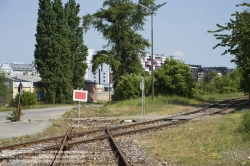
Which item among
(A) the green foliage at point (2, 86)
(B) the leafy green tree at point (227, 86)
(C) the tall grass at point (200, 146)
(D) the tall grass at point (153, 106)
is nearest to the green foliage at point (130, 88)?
(D) the tall grass at point (153, 106)

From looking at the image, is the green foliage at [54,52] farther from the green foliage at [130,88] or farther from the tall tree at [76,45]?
the green foliage at [130,88]

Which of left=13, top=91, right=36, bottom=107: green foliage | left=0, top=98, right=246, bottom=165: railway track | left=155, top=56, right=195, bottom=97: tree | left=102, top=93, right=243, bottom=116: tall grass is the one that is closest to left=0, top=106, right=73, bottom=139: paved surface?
left=0, top=98, right=246, bottom=165: railway track

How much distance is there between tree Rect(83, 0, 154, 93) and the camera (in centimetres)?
5806

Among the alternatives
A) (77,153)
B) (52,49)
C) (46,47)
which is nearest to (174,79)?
(52,49)

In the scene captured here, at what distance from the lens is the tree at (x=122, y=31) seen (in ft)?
190

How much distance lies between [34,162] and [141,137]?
19.3ft

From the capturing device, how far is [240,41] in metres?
29.9

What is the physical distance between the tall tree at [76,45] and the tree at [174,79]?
89.5 ft

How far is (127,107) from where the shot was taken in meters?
34.2

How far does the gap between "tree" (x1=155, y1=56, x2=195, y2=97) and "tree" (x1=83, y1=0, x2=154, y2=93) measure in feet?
47.3

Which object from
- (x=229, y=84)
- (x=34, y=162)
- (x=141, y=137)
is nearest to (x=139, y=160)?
(x=34, y=162)

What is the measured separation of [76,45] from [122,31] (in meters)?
12.6

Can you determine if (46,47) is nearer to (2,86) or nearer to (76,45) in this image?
(76,45)

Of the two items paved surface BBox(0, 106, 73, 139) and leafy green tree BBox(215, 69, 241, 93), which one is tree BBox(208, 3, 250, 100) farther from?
leafy green tree BBox(215, 69, 241, 93)
